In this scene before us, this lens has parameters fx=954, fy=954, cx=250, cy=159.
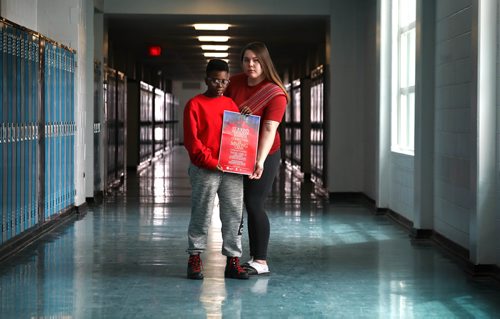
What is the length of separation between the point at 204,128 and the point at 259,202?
624 mm

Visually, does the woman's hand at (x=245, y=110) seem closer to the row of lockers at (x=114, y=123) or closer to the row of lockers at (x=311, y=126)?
the row of lockers at (x=114, y=123)

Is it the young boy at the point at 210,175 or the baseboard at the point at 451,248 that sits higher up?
the young boy at the point at 210,175

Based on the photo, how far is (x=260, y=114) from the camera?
5.98 metres

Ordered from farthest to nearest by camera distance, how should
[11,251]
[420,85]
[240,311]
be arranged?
[420,85] → [11,251] → [240,311]

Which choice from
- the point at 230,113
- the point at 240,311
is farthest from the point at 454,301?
the point at 230,113

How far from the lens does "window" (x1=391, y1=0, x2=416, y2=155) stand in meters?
9.47

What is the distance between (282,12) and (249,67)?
677 cm

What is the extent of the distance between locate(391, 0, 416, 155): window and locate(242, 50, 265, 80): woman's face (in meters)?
3.63

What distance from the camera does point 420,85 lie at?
27.1ft

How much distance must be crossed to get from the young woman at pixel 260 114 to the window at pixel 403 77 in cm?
353

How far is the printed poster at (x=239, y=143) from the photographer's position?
5785 millimetres

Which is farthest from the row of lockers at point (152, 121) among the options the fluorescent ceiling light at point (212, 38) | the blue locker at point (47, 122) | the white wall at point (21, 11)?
the blue locker at point (47, 122)

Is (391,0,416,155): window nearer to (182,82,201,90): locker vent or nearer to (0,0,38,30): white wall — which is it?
(0,0,38,30): white wall

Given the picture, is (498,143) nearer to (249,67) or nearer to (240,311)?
(249,67)
